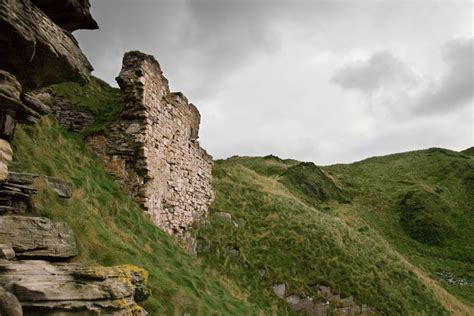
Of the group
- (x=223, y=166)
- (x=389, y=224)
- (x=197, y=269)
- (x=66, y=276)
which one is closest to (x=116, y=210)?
(x=197, y=269)

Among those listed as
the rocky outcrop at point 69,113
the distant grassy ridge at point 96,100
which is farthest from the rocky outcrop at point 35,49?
the rocky outcrop at point 69,113

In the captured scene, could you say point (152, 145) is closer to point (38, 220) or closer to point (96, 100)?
point (96, 100)

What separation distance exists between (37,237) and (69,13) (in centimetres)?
499

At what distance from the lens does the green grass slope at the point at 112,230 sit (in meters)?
9.41

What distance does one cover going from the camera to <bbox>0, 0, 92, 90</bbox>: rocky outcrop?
7.40m

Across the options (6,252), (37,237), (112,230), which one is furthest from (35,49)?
(112,230)

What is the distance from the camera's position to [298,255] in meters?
21.3

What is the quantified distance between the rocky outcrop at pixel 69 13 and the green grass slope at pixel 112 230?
128 inches

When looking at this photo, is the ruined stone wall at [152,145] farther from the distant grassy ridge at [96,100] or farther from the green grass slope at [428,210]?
the green grass slope at [428,210]

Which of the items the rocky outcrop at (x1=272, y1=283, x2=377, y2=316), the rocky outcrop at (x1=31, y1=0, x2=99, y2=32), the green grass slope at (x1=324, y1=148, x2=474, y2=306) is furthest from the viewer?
the green grass slope at (x1=324, y1=148, x2=474, y2=306)

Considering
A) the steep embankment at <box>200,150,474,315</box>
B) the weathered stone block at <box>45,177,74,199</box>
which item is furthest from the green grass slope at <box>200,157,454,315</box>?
the weathered stone block at <box>45,177,74,199</box>

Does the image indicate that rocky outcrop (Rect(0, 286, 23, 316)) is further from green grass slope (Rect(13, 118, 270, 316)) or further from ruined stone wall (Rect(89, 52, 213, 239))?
ruined stone wall (Rect(89, 52, 213, 239))

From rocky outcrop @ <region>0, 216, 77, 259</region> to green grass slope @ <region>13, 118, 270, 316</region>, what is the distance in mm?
595

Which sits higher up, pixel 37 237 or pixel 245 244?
pixel 37 237
